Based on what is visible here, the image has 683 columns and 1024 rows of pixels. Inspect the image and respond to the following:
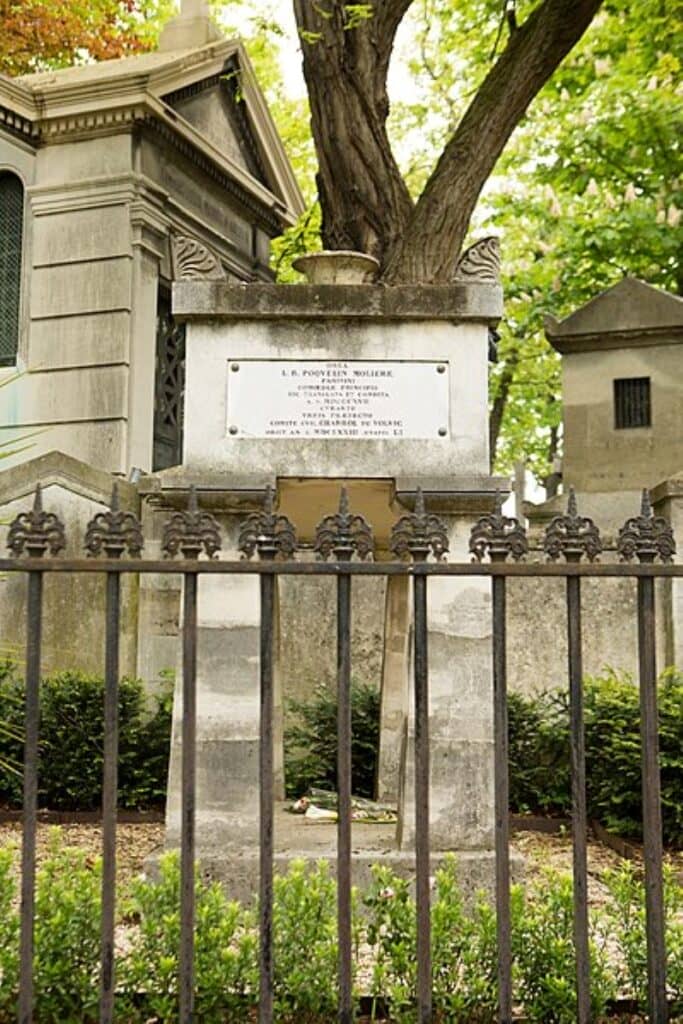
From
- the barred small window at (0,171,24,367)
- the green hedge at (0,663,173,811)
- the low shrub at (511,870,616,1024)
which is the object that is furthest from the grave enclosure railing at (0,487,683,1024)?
the barred small window at (0,171,24,367)

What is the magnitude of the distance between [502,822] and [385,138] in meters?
7.11

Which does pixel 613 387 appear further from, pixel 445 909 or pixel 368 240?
pixel 445 909

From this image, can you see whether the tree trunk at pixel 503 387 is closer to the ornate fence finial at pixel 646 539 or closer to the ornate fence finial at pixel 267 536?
the ornate fence finial at pixel 646 539

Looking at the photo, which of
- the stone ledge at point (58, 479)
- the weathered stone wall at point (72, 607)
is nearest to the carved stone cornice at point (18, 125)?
the stone ledge at point (58, 479)

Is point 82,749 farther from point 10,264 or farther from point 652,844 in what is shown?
point 10,264

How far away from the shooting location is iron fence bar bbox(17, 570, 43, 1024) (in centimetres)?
330

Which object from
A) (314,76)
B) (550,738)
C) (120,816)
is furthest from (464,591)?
(314,76)

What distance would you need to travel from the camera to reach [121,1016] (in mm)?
3564

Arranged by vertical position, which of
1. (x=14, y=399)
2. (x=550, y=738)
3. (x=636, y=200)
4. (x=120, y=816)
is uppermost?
Answer: (x=636, y=200)

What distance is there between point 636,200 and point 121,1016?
57.0 ft

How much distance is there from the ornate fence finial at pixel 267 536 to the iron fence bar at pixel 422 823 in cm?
45

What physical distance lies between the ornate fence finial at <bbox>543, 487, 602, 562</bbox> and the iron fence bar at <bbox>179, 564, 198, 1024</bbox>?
3.73 feet

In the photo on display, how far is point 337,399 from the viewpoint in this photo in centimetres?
582

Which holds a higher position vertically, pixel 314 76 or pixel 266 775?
pixel 314 76
